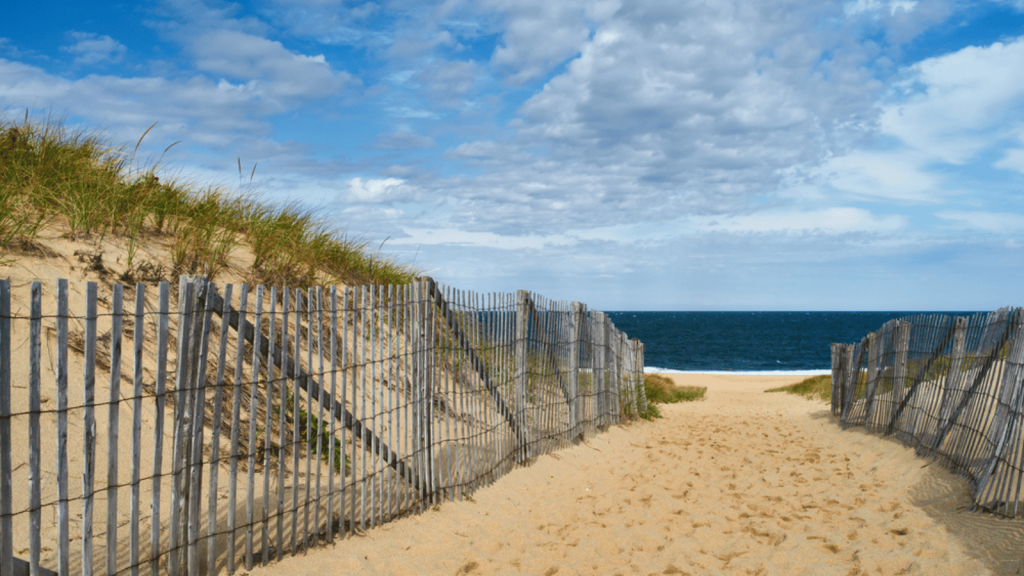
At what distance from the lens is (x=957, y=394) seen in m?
6.89

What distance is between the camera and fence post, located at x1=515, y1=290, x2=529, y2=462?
7.25 meters

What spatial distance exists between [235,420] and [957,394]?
23.6ft

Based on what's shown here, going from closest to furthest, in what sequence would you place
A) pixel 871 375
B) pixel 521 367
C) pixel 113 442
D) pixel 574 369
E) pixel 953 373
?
pixel 113 442 < pixel 953 373 < pixel 521 367 < pixel 574 369 < pixel 871 375

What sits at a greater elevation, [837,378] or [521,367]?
[521,367]

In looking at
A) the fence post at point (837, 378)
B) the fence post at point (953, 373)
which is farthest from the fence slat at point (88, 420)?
the fence post at point (837, 378)

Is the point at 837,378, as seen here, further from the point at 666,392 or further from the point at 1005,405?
the point at 1005,405

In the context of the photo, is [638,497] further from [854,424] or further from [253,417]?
[854,424]

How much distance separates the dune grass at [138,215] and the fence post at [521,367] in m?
2.52

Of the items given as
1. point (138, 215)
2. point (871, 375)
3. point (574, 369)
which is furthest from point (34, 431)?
point (871, 375)

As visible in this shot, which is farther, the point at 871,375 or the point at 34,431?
the point at 871,375

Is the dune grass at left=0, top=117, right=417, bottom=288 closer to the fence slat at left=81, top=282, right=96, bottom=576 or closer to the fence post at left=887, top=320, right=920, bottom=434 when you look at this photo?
the fence slat at left=81, top=282, right=96, bottom=576

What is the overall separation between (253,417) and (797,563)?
387 cm

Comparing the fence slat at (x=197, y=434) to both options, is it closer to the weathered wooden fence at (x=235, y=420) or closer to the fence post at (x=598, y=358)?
the weathered wooden fence at (x=235, y=420)

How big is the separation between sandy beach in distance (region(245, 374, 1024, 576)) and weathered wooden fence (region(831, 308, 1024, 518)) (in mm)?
270
